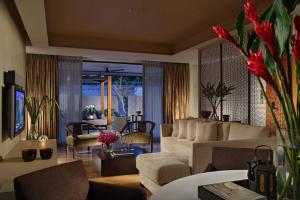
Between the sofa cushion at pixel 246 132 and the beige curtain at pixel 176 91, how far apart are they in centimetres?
379

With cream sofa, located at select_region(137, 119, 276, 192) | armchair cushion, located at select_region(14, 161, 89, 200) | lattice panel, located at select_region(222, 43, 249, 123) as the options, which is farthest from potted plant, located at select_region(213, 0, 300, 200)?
lattice panel, located at select_region(222, 43, 249, 123)

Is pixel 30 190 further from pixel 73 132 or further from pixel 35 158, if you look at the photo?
pixel 73 132

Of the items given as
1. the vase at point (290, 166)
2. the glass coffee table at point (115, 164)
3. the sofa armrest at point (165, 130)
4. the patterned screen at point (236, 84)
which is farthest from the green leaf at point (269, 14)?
the sofa armrest at point (165, 130)

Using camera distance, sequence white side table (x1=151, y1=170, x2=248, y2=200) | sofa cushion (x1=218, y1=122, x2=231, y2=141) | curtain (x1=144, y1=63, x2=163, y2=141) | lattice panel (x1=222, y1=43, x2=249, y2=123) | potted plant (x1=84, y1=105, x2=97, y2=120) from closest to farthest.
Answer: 1. white side table (x1=151, y1=170, x2=248, y2=200)
2. sofa cushion (x1=218, y1=122, x2=231, y2=141)
3. lattice panel (x1=222, y1=43, x2=249, y2=123)
4. curtain (x1=144, y1=63, x2=163, y2=141)
5. potted plant (x1=84, y1=105, x2=97, y2=120)

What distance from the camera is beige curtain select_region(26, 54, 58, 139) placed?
6.36 metres

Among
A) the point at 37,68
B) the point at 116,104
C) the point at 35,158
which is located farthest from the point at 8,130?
the point at 116,104

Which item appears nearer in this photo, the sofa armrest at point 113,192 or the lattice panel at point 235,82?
the sofa armrest at point 113,192

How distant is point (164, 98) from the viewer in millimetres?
7746

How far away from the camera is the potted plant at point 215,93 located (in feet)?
16.9

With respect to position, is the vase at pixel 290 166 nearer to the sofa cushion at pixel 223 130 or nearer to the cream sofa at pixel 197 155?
the cream sofa at pixel 197 155

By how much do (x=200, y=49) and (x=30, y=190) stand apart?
5006 millimetres

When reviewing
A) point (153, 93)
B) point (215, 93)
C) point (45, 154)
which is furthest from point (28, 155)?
point (153, 93)

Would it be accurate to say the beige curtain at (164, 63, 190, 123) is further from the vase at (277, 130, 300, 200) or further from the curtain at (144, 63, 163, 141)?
the vase at (277, 130, 300, 200)

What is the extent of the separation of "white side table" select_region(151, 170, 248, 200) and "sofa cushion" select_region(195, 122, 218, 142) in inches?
105
